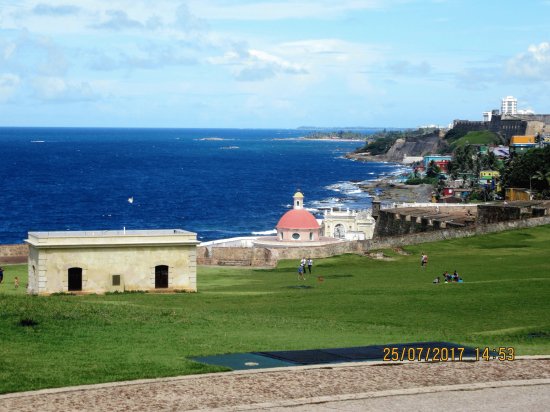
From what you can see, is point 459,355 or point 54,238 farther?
point 54,238

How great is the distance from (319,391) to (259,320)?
10.5 metres

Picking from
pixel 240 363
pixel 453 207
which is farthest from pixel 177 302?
pixel 453 207

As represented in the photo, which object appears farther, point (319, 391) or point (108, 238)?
point (108, 238)

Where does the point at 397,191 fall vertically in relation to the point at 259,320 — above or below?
below

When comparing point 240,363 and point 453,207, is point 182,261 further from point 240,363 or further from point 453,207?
point 453,207

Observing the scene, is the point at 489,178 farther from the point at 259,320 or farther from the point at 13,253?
the point at 259,320

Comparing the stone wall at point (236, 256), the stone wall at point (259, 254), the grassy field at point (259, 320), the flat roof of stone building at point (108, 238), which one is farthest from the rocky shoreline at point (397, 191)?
the flat roof of stone building at point (108, 238)

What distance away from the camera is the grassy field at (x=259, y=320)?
20.6m

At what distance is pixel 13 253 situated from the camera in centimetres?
5459

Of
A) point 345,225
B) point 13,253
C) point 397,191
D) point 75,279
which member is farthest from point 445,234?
point 397,191

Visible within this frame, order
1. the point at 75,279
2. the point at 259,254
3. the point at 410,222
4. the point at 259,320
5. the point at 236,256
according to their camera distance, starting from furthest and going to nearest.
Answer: the point at 410,222 < the point at 236,256 < the point at 259,254 < the point at 75,279 < the point at 259,320

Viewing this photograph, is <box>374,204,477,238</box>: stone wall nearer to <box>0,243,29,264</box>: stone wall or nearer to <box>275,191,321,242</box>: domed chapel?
<box>275,191,321,242</box>: domed chapel

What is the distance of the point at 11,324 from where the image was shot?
24547 millimetres

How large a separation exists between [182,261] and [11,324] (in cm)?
1807
